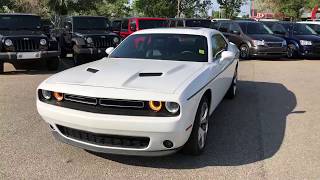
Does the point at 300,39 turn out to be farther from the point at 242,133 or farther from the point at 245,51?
the point at 242,133

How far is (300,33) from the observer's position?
19.0 meters

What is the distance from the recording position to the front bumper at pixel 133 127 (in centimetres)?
431

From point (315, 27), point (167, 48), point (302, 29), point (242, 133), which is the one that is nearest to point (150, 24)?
Answer: point (302, 29)

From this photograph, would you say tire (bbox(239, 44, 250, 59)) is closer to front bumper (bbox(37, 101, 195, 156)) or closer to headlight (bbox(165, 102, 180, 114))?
front bumper (bbox(37, 101, 195, 156))

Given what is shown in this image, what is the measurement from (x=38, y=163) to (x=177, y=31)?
304 cm

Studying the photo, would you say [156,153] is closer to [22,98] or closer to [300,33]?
[22,98]

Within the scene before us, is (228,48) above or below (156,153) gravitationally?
above

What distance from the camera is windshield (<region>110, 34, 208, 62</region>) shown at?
20.2 ft

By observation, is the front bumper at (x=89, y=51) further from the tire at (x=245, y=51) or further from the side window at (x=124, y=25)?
the tire at (x=245, y=51)

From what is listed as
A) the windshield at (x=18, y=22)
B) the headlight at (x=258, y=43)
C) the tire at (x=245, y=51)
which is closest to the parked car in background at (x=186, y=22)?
the tire at (x=245, y=51)

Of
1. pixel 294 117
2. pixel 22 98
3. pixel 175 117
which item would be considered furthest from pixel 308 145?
pixel 22 98

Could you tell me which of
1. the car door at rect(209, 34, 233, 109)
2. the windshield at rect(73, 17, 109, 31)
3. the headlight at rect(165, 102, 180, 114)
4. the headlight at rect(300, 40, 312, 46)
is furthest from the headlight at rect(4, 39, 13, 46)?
the headlight at rect(300, 40, 312, 46)

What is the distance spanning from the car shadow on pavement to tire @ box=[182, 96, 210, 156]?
10 centimetres

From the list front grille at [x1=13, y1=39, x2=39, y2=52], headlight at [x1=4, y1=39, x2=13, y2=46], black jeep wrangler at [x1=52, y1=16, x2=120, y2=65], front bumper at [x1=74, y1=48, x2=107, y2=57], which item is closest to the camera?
headlight at [x1=4, y1=39, x2=13, y2=46]
